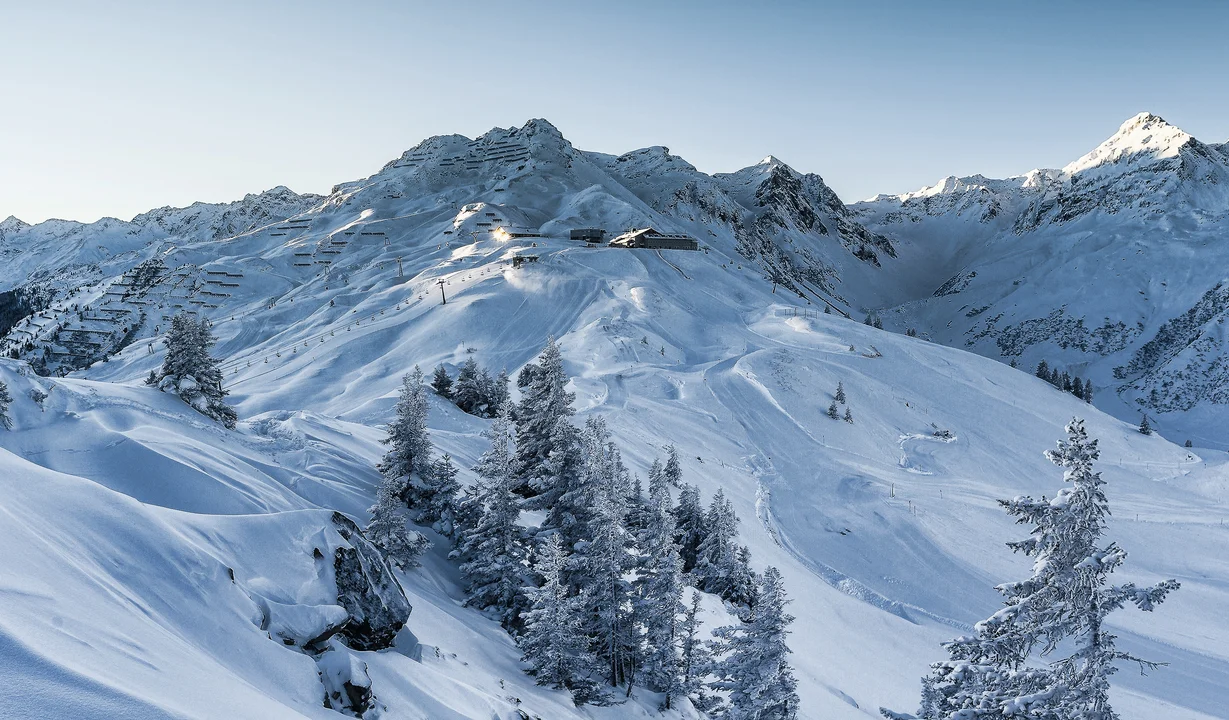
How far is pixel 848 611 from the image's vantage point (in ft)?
100

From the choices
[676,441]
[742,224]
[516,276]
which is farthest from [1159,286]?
[676,441]

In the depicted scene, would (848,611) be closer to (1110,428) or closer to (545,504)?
(545,504)

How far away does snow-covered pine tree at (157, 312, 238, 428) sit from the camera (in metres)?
23.6

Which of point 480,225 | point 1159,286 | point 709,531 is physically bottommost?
point 709,531

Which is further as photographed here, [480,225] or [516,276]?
[480,225]

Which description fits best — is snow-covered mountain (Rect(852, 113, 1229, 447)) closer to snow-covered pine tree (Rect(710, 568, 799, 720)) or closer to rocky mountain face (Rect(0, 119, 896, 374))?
rocky mountain face (Rect(0, 119, 896, 374))

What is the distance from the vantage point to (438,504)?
78.9 ft

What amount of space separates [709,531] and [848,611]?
7865 mm

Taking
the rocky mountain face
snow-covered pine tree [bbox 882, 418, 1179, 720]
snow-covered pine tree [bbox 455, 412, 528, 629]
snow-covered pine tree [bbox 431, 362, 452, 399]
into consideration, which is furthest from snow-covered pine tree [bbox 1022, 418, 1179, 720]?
the rocky mountain face

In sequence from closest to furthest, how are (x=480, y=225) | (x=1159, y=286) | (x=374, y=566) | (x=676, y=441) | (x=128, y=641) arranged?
(x=128, y=641) → (x=374, y=566) → (x=676, y=441) → (x=480, y=225) → (x=1159, y=286)

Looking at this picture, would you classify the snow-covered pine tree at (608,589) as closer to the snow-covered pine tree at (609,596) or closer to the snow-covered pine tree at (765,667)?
the snow-covered pine tree at (609,596)

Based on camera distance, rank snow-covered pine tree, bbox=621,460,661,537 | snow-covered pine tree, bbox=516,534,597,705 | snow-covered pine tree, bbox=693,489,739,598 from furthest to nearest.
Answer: snow-covered pine tree, bbox=693,489,739,598, snow-covered pine tree, bbox=621,460,661,537, snow-covered pine tree, bbox=516,534,597,705

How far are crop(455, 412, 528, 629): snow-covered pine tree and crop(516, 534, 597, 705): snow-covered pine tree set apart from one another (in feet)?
7.89

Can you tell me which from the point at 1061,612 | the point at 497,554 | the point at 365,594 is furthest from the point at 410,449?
the point at 1061,612
